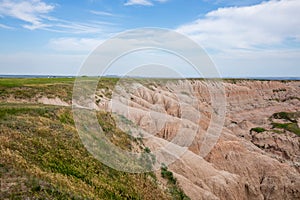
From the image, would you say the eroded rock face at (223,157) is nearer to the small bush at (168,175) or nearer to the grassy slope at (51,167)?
the small bush at (168,175)

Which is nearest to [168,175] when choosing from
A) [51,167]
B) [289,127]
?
[51,167]

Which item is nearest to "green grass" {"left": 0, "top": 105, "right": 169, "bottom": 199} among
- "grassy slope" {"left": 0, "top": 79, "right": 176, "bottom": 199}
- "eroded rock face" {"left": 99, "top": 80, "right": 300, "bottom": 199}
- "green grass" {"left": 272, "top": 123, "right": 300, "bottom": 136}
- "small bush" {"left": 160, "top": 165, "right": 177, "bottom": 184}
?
"grassy slope" {"left": 0, "top": 79, "right": 176, "bottom": 199}

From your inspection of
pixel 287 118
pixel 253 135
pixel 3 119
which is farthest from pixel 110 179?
pixel 287 118

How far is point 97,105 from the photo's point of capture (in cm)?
3659

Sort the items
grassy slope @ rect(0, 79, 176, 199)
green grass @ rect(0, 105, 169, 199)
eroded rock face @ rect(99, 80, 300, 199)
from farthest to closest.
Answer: eroded rock face @ rect(99, 80, 300, 199) < green grass @ rect(0, 105, 169, 199) < grassy slope @ rect(0, 79, 176, 199)

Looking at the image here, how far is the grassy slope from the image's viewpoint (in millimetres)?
11283

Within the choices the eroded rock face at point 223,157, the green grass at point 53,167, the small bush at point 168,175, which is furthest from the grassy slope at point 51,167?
the eroded rock face at point 223,157

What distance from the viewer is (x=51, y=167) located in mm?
14141

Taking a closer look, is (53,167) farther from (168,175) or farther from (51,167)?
(168,175)

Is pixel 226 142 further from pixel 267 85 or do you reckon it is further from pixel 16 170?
pixel 267 85

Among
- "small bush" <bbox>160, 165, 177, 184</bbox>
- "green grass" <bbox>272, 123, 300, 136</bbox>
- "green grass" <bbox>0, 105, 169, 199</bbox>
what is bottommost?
"green grass" <bbox>272, 123, 300, 136</bbox>

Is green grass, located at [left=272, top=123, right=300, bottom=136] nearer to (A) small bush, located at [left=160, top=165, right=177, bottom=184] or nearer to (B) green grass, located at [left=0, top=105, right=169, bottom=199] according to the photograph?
(A) small bush, located at [left=160, top=165, right=177, bottom=184]

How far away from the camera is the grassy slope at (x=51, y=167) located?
37.0 ft

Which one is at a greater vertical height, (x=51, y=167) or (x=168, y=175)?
(x=51, y=167)
